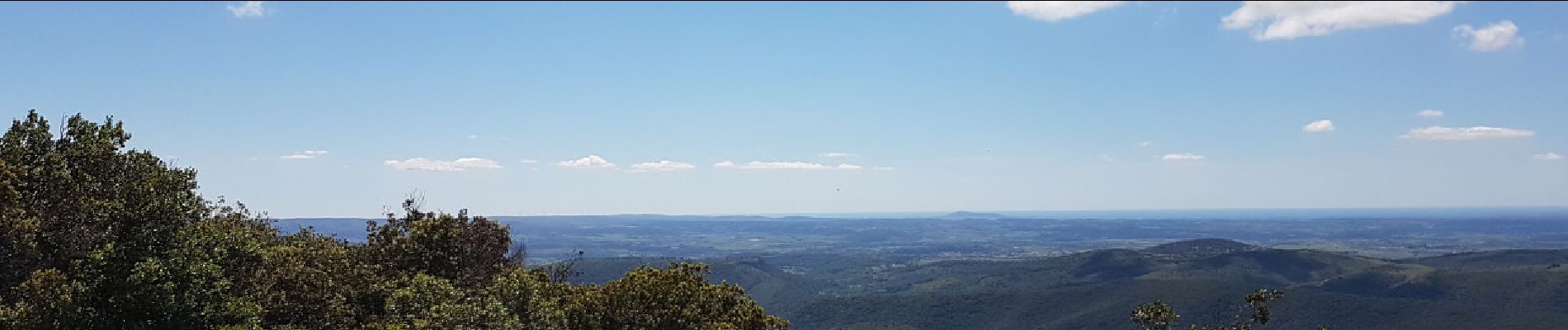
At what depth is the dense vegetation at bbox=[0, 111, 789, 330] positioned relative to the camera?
29.3 meters

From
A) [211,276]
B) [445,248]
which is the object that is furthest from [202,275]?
[445,248]

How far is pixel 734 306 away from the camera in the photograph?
40.1m

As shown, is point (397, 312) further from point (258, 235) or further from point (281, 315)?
point (258, 235)

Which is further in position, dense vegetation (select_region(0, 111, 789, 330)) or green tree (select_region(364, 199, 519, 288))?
green tree (select_region(364, 199, 519, 288))

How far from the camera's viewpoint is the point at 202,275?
31.5 meters

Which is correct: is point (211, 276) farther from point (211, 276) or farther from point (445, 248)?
point (445, 248)

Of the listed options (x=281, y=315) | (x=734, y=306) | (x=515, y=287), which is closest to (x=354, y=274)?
(x=281, y=315)

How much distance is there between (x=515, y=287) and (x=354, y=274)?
34.7 ft

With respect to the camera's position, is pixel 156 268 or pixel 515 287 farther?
pixel 515 287

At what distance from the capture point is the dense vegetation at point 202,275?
29281 millimetres

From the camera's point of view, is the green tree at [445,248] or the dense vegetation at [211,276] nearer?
the dense vegetation at [211,276]

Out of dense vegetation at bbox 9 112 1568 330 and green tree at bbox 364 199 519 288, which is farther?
green tree at bbox 364 199 519 288

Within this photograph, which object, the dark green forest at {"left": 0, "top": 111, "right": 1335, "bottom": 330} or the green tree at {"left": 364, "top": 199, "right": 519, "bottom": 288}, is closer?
the dark green forest at {"left": 0, "top": 111, "right": 1335, "bottom": 330}

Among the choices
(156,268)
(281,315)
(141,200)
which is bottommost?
(281,315)
